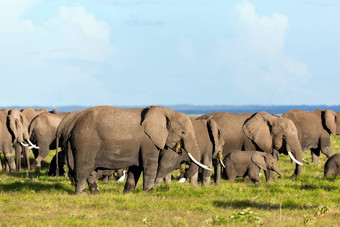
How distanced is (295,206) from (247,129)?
639cm

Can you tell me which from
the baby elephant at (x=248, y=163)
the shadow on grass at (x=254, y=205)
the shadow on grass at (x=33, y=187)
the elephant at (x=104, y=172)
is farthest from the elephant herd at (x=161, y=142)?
the shadow on grass at (x=254, y=205)

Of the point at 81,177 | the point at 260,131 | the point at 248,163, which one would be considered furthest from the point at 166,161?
the point at 260,131

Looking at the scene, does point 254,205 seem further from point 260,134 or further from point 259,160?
point 260,134

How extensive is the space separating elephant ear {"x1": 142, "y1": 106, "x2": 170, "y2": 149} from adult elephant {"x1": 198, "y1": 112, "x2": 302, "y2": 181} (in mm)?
5173

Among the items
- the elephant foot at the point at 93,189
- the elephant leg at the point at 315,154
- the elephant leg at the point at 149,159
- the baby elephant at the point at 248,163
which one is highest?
the elephant leg at the point at 149,159

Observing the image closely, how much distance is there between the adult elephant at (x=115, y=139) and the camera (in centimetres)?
1524

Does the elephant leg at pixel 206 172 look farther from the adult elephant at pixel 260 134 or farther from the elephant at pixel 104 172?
the elephant at pixel 104 172

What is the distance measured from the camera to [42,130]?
25.8 m

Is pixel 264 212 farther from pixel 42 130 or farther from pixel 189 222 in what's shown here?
pixel 42 130

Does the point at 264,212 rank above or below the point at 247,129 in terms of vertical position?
below

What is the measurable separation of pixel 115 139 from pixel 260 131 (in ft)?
22.9

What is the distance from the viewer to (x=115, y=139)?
15406mm

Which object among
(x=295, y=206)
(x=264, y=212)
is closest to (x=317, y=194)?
(x=295, y=206)

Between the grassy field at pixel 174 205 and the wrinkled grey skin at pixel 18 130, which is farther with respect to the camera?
the wrinkled grey skin at pixel 18 130
